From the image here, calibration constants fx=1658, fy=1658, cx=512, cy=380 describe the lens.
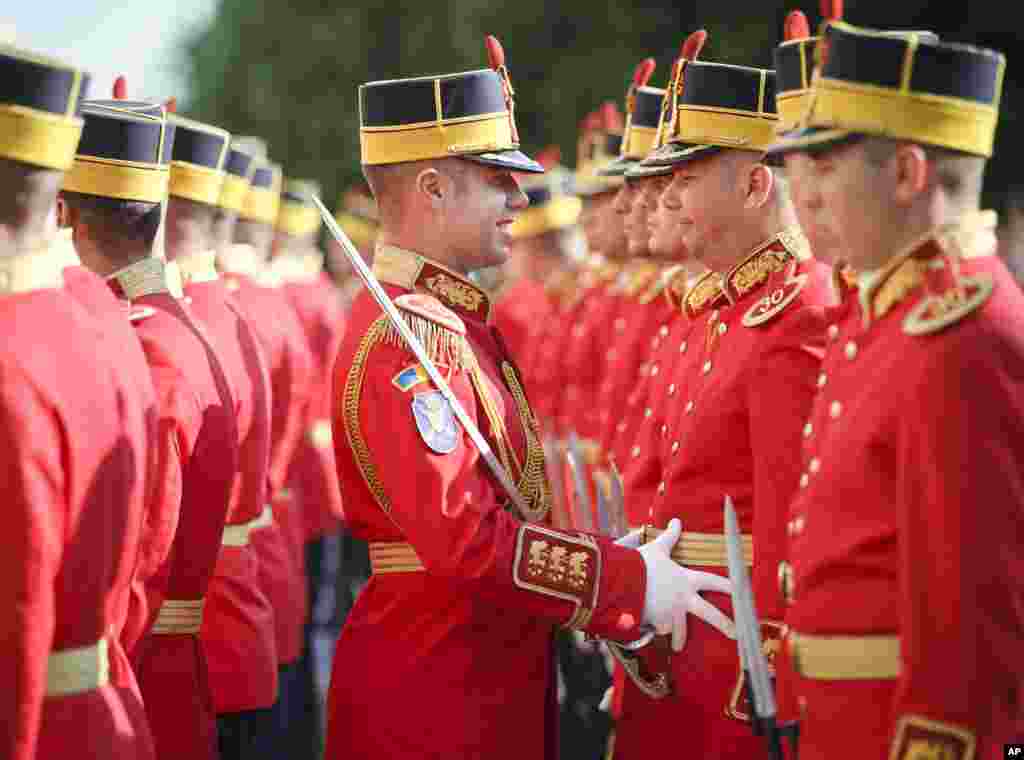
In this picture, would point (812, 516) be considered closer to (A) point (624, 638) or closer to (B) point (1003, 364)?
(B) point (1003, 364)

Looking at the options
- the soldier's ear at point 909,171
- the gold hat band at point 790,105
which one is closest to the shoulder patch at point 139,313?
the gold hat band at point 790,105

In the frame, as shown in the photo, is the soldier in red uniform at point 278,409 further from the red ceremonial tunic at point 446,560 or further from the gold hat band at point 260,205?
the red ceremonial tunic at point 446,560

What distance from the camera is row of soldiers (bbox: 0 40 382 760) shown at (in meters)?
2.93

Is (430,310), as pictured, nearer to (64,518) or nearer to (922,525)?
(64,518)

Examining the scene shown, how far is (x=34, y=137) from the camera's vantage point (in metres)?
3.01

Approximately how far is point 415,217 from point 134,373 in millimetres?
1184

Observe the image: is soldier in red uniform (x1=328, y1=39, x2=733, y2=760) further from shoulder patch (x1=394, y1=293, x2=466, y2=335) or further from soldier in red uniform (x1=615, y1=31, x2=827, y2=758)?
soldier in red uniform (x1=615, y1=31, x2=827, y2=758)

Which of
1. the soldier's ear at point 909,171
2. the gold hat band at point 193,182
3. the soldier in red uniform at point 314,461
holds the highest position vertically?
the soldier's ear at point 909,171

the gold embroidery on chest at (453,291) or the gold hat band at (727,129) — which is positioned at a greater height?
the gold hat band at (727,129)

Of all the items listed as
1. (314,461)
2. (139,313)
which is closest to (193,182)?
(139,313)

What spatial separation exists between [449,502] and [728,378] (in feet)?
2.57

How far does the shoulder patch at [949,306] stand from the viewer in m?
2.87

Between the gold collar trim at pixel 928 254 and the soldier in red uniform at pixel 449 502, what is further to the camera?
the soldier in red uniform at pixel 449 502

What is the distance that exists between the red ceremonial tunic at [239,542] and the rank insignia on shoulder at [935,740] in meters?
2.68
